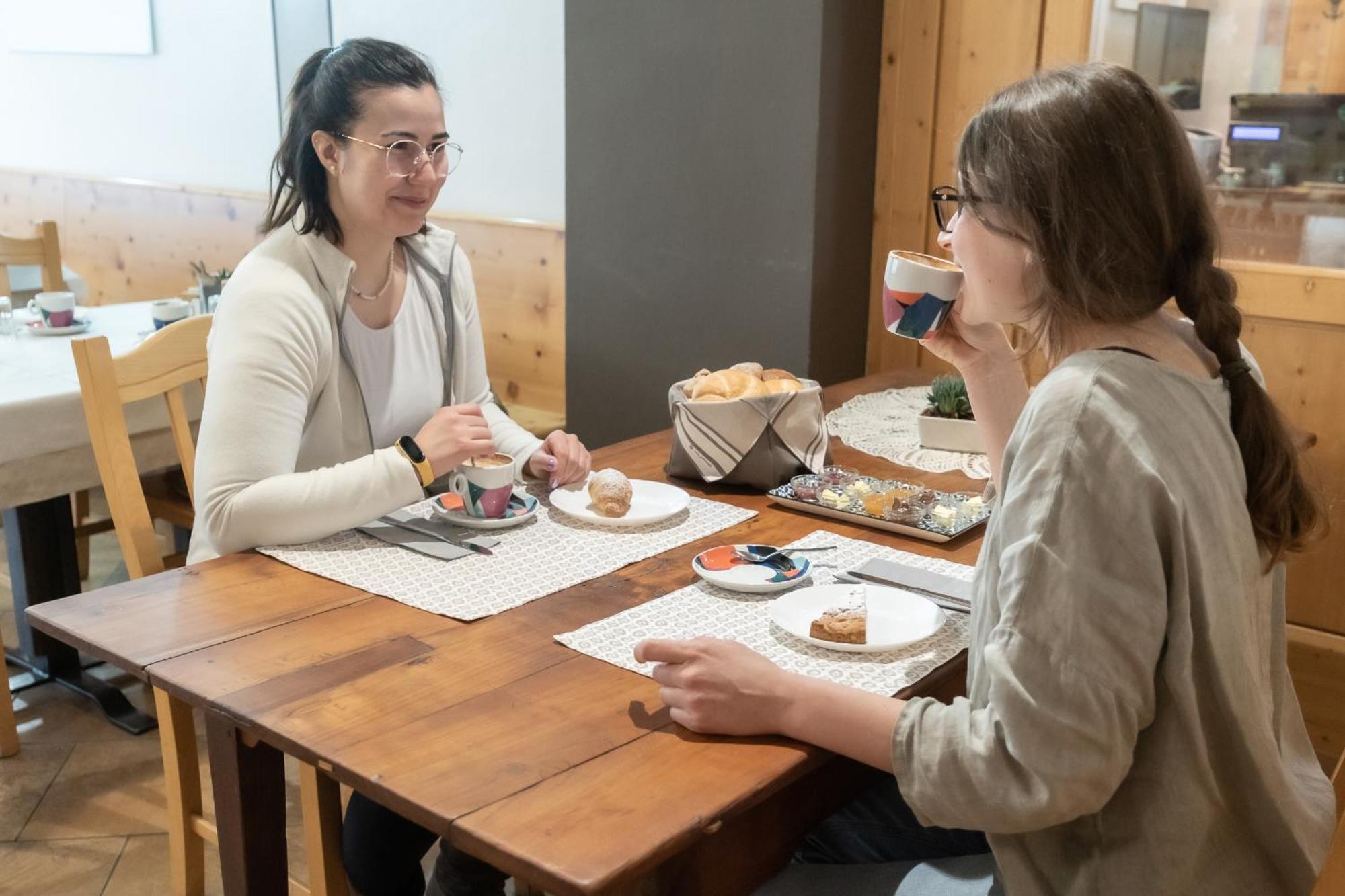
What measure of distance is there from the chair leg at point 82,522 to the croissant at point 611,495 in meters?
2.27

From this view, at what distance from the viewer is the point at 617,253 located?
9.73 ft

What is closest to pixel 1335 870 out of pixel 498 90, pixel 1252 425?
pixel 1252 425

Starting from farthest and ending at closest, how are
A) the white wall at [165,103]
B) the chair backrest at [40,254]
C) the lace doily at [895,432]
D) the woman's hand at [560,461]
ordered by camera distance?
the white wall at [165,103] → the chair backrest at [40,254] → the lace doily at [895,432] → the woman's hand at [560,461]

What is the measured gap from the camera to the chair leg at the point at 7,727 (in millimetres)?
2531

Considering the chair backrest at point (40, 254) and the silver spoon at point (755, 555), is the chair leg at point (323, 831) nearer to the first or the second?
the silver spoon at point (755, 555)

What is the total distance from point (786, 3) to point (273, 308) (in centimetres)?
141

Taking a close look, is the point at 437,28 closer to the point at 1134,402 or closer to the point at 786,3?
the point at 786,3

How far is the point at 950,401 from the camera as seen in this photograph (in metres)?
2.08

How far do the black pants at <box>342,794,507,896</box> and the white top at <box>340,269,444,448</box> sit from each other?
1.78 feet

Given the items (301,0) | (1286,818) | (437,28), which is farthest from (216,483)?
(301,0)

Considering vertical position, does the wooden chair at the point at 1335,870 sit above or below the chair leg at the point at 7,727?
above

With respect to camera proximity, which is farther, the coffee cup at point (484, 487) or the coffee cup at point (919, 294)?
the coffee cup at point (484, 487)

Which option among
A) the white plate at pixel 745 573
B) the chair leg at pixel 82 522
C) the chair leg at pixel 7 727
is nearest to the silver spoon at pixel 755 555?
the white plate at pixel 745 573

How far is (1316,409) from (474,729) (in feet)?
6.20
